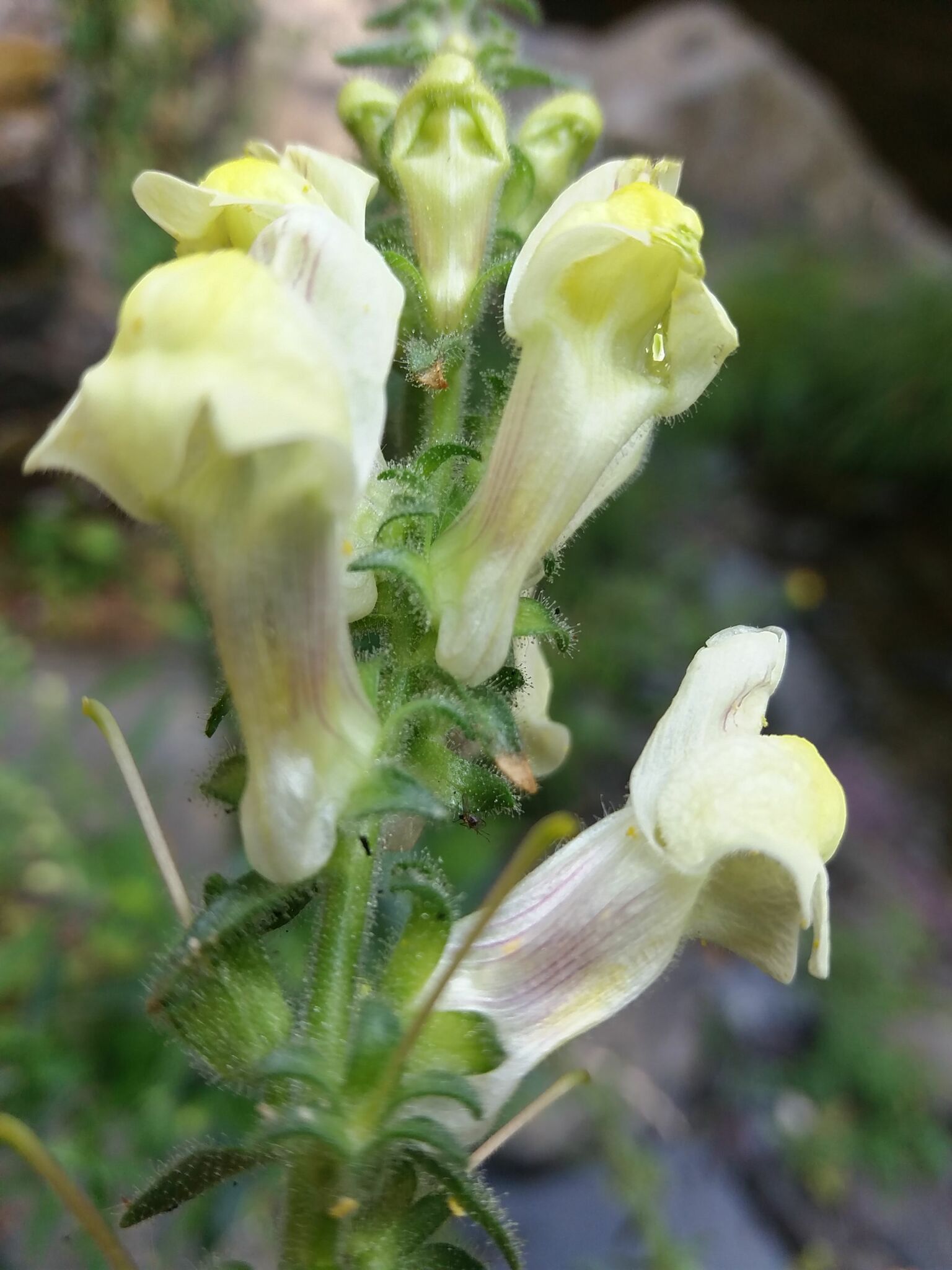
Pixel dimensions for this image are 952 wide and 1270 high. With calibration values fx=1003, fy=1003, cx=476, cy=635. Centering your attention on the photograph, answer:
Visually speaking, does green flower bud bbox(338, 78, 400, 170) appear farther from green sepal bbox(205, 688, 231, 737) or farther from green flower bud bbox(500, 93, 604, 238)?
green sepal bbox(205, 688, 231, 737)

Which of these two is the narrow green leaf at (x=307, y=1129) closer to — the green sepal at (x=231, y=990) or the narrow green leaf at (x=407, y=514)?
the green sepal at (x=231, y=990)

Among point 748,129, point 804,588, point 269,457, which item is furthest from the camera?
point 748,129

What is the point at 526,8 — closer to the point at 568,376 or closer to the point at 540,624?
the point at 568,376

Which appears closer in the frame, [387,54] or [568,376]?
A: [568,376]

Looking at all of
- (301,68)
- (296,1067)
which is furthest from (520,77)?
(301,68)

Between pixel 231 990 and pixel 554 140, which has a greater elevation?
pixel 554 140

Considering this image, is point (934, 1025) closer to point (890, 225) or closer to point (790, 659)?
point (790, 659)

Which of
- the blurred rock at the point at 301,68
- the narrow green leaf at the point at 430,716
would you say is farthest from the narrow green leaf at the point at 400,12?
the blurred rock at the point at 301,68
